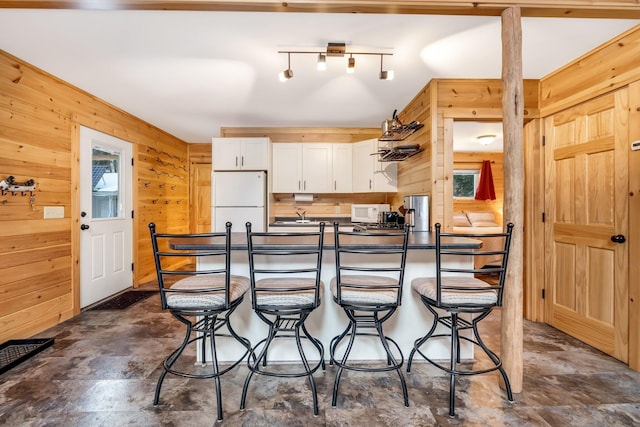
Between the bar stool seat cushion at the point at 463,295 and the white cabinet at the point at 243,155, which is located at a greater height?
the white cabinet at the point at 243,155

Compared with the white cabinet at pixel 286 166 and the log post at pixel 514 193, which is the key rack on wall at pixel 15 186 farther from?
the log post at pixel 514 193

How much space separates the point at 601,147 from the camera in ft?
7.72

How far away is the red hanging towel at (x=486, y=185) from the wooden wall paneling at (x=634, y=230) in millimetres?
4348

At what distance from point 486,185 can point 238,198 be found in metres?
5.18

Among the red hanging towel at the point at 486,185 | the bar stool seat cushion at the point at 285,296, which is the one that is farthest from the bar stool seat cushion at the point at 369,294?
the red hanging towel at the point at 486,185

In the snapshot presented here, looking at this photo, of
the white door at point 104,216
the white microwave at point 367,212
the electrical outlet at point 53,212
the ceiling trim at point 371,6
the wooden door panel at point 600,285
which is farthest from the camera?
the white microwave at point 367,212

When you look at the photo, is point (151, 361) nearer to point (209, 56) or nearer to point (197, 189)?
point (209, 56)

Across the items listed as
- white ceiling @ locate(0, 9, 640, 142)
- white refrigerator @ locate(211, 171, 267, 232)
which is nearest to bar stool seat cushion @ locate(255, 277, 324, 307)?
white ceiling @ locate(0, 9, 640, 142)

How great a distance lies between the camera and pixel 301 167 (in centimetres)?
457

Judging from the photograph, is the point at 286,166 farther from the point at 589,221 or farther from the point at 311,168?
the point at 589,221

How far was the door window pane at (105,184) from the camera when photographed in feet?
11.6

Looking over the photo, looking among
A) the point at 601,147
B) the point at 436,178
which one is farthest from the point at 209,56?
the point at 601,147

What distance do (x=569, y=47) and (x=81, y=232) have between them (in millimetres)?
4937

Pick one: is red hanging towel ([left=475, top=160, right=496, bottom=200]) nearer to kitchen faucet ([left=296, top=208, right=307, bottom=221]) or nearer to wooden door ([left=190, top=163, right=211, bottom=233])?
kitchen faucet ([left=296, top=208, right=307, bottom=221])
